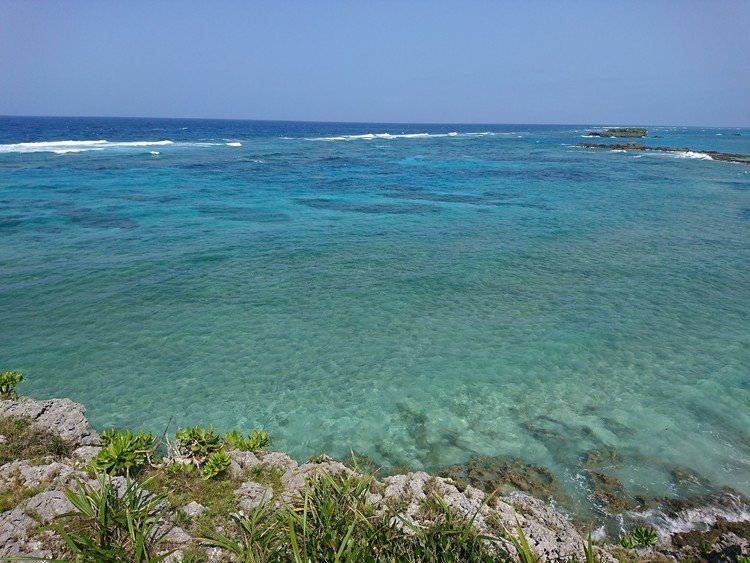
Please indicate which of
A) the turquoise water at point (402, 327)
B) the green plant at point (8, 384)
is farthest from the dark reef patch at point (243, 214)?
the green plant at point (8, 384)

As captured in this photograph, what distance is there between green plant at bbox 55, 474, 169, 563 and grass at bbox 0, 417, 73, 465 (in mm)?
2293

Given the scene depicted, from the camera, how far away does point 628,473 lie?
28.4ft

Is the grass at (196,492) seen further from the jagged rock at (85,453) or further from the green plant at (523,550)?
the green plant at (523,550)

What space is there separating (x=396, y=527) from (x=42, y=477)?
Answer: 17.7 feet

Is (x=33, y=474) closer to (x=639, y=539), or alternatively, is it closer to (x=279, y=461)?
(x=279, y=461)

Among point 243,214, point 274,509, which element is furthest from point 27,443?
point 243,214

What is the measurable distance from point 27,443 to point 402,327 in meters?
9.59

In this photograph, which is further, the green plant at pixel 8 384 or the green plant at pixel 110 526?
the green plant at pixel 8 384

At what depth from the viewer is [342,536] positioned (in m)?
5.62

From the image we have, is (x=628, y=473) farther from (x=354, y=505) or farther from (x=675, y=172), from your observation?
(x=675, y=172)

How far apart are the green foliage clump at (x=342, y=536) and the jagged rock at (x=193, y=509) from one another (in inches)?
20.1

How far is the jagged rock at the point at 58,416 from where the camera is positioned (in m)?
8.49

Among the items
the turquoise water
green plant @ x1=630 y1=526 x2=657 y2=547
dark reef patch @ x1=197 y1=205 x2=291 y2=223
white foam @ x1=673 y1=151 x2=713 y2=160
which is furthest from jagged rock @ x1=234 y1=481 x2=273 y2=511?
white foam @ x1=673 y1=151 x2=713 y2=160

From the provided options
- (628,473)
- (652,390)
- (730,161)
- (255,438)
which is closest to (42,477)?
(255,438)
